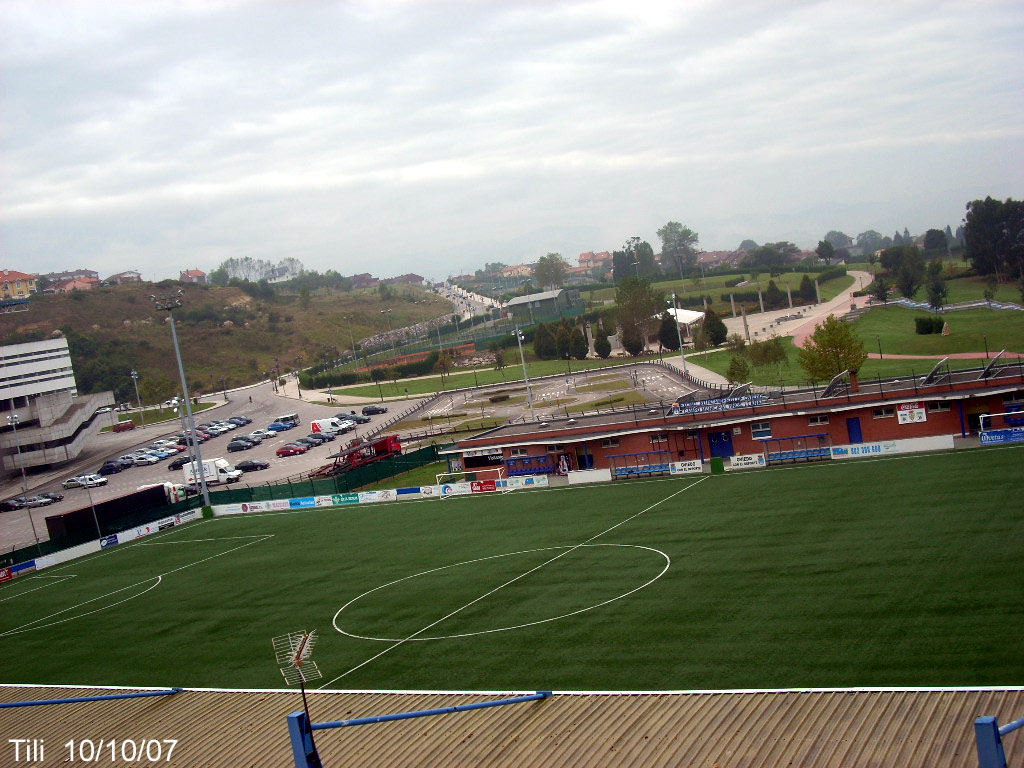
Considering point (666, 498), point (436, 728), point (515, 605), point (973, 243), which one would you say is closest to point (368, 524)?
point (666, 498)

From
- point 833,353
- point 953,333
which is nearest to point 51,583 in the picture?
point 833,353

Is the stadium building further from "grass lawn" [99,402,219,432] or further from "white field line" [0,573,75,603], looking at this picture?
"grass lawn" [99,402,219,432]

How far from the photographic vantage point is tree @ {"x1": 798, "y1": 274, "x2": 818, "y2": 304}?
135 metres

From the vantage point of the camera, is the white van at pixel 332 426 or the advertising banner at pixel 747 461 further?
the white van at pixel 332 426

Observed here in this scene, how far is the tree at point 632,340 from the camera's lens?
10869cm

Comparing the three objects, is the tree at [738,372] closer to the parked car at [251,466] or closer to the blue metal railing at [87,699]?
the parked car at [251,466]

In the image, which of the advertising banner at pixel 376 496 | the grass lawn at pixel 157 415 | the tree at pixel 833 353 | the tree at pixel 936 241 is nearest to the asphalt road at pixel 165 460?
the grass lawn at pixel 157 415

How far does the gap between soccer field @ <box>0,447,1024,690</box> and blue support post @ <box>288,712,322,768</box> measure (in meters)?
6.65

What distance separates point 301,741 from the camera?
48.7 feet

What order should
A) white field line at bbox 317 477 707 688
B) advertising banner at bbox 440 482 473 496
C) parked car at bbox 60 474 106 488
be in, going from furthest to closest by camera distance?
parked car at bbox 60 474 106 488 < advertising banner at bbox 440 482 473 496 < white field line at bbox 317 477 707 688

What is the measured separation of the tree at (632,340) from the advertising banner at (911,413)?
67.1 metres

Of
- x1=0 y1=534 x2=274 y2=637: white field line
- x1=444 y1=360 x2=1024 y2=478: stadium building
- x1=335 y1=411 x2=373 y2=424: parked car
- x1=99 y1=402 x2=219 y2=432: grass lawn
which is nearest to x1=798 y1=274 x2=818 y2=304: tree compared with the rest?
x1=335 y1=411 x2=373 y2=424: parked car

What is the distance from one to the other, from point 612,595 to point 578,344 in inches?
3521

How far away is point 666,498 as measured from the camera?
128 ft
